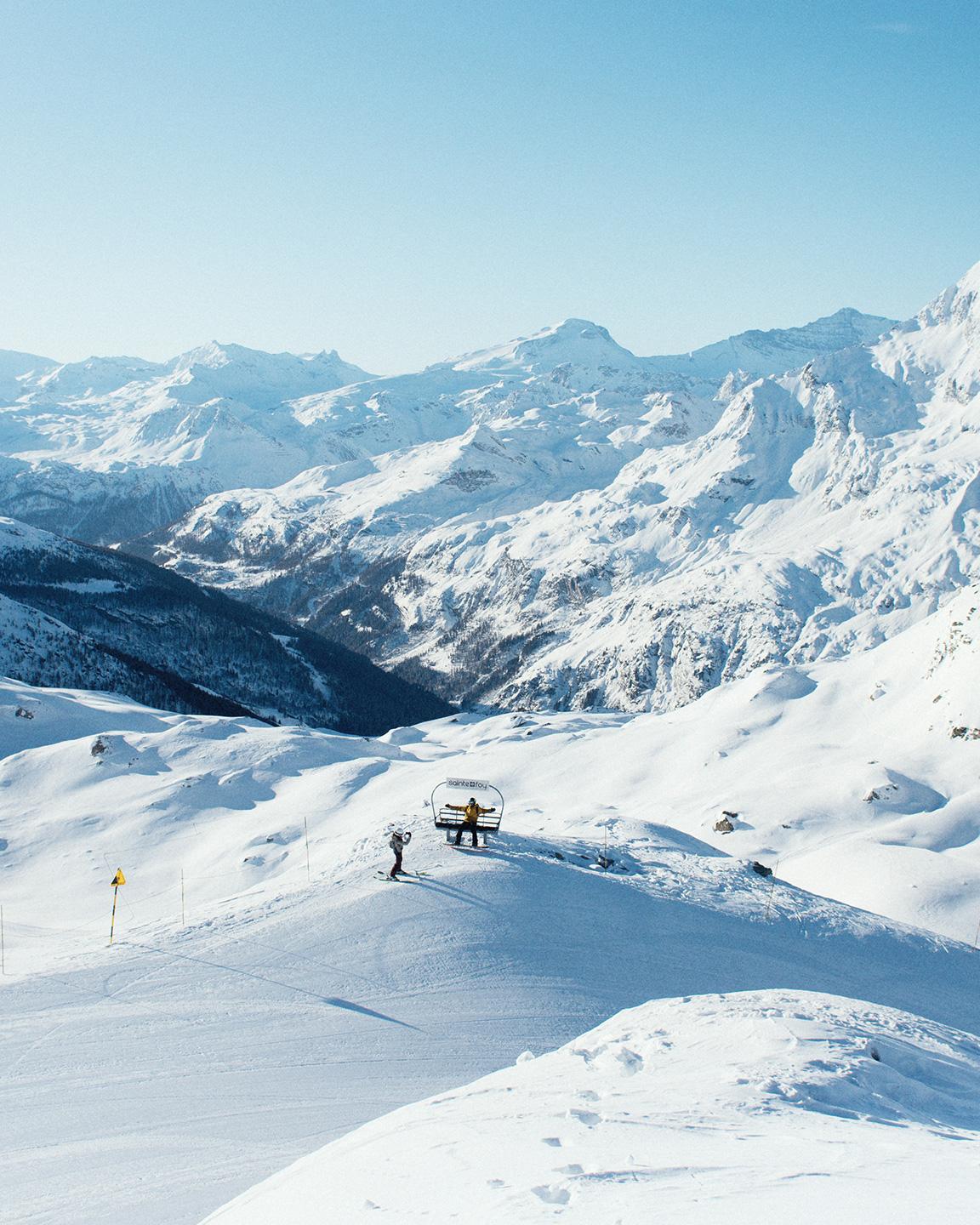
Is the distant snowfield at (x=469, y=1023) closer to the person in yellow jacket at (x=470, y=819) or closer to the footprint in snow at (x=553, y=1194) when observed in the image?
the footprint in snow at (x=553, y=1194)

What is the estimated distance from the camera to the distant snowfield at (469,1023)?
10852 millimetres

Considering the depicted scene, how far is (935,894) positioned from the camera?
49.3 meters

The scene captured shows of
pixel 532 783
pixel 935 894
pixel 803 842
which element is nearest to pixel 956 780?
pixel 803 842

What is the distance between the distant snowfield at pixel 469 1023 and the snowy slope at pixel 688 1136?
0.20 feet

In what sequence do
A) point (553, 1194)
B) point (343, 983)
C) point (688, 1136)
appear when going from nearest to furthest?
point (553, 1194) < point (688, 1136) < point (343, 983)

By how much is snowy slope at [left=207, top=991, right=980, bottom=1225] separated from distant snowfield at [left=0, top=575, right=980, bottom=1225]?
2.4 inches

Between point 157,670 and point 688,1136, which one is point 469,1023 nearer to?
point 688,1136

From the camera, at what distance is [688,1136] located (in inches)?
458

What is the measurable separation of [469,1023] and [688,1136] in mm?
8918

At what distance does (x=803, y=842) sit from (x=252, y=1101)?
52.4m

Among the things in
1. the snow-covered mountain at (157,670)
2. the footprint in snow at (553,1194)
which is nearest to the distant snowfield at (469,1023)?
the footprint in snow at (553,1194)

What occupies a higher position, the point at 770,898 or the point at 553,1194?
the point at 553,1194

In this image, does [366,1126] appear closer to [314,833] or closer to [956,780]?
[314,833]

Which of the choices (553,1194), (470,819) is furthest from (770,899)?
(553,1194)
